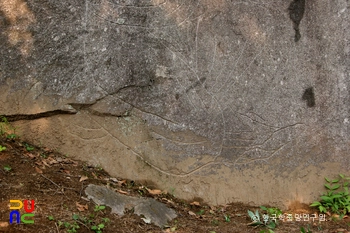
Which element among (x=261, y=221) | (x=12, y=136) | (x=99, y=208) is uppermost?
(x=12, y=136)

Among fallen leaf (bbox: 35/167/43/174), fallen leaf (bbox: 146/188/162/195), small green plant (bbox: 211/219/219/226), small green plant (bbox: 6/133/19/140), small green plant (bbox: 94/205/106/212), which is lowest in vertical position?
small green plant (bbox: 211/219/219/226)

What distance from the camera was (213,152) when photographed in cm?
451

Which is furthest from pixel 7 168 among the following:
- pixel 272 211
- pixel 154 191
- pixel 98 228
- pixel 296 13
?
pixel 296 13

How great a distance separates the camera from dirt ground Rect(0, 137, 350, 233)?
3311mm

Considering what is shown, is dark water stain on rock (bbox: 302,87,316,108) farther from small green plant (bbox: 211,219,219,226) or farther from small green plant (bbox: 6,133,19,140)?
small green plant (bbox: 6,133,19,140)

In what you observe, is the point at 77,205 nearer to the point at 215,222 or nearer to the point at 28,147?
the point at 28,147

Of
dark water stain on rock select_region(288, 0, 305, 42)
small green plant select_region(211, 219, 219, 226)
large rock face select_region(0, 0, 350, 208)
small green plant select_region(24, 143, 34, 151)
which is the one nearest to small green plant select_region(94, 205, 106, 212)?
large rock face select_region(0, 0, 350, 208)

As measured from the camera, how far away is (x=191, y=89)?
4496 mm

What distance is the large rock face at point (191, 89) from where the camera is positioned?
4266mm

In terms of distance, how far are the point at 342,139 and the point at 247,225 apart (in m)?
1.55

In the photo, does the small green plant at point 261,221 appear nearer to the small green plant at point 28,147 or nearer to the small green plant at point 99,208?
the small green plant at point 99,208

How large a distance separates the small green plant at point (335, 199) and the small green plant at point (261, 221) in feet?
2.11

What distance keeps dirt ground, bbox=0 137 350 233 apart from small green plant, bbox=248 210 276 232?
0.05m

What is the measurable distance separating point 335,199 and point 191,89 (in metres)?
2.00
